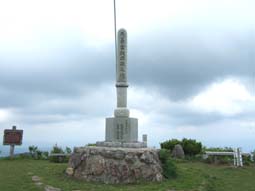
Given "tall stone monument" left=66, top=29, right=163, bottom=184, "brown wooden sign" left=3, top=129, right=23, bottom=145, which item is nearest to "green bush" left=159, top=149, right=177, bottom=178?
"tall stone monument" left=66, top=29, right=163, bottom=184

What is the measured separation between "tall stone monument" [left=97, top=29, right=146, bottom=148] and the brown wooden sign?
737 centimetres

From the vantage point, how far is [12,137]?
15773mm

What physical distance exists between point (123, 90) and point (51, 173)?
3.50 metres

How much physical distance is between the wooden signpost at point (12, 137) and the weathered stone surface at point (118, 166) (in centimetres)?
766

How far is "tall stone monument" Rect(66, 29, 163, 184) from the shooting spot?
879 cm

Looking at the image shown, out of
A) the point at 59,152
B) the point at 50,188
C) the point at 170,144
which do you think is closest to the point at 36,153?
the point at 59,152

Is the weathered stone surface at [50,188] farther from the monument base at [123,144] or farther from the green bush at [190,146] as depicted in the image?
the green bush at [190,146]

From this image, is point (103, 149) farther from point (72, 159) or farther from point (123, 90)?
point (123, 90)

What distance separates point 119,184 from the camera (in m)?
8.55

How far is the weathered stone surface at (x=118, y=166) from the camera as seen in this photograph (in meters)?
8.76

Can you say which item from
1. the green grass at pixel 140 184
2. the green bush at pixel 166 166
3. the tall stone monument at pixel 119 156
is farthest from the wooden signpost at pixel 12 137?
the green bush at pixel 166 166

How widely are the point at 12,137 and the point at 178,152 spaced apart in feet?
27.6

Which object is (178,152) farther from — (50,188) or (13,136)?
(50,188)

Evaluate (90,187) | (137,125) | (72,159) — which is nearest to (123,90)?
(137,125)
